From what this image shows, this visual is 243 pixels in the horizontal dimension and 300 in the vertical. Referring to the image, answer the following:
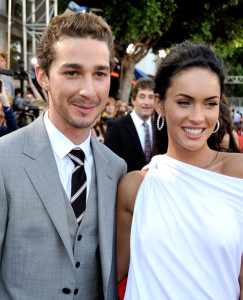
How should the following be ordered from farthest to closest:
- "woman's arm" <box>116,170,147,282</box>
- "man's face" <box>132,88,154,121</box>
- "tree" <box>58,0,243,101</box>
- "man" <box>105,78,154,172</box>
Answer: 1. "tree" <box>58,0,243,101</box>
2. "man's face" <box>132,88,154,121</box>
3. "man" <box>105,78,154,172</box>
4. "woman's arm" <box>116,170,147,282</box>

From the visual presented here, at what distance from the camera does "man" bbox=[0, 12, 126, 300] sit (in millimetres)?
1531

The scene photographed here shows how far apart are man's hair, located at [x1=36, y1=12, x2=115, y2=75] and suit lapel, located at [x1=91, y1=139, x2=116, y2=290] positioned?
1.71 ft

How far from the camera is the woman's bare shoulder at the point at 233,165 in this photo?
74.6 inches

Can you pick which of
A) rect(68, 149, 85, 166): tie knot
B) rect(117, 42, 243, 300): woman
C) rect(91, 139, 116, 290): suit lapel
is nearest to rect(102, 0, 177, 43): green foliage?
rect(117, 42, 243, 300): woman

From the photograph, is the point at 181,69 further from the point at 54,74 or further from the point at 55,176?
the point at 55,176

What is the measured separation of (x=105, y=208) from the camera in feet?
5.81

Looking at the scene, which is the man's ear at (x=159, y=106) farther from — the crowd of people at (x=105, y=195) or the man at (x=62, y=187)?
the man at (x=62, y=187)

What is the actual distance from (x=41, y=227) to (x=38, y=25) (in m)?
9.22

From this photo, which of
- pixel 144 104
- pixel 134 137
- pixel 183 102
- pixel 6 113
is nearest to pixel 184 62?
→ pixel 183 102

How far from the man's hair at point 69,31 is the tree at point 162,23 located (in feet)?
26.6

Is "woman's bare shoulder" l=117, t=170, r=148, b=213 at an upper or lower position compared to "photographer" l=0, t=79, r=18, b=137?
lower

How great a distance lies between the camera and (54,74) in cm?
170

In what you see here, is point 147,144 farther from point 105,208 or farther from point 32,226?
point 32,226

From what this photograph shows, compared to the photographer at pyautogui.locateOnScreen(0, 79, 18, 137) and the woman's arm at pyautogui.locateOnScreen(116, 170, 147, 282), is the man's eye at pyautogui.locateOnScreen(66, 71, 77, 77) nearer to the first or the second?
the woman's arm at pyautogui.locateOnScreen(116, 170, 147, 282)
